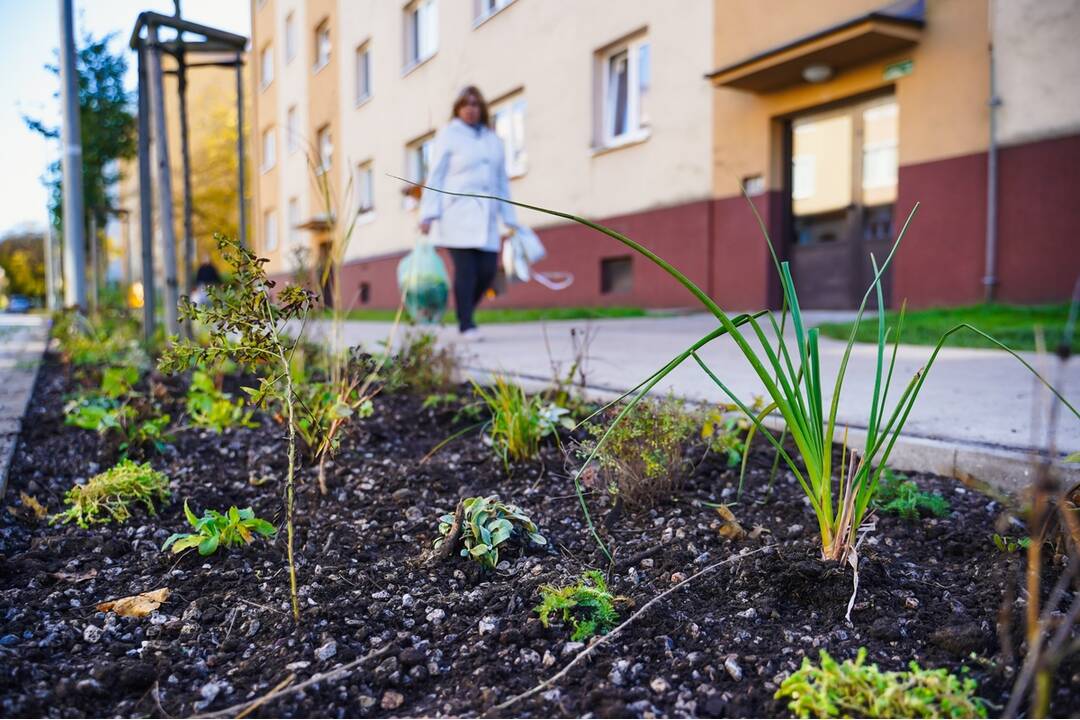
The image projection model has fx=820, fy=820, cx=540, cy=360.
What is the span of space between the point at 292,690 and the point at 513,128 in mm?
12387

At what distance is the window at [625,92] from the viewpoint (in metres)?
10.3

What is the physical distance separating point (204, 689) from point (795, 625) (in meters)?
A: 0.98

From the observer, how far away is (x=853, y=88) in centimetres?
778

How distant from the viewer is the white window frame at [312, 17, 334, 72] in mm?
18688

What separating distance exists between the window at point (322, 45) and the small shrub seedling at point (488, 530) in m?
18.9

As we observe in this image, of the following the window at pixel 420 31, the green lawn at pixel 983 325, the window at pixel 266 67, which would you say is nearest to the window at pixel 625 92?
the green lawn at pixel 983 325

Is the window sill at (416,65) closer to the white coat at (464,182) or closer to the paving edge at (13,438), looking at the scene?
the white coat at (464,182)

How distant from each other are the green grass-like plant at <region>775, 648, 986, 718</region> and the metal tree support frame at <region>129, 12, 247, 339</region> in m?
3.79

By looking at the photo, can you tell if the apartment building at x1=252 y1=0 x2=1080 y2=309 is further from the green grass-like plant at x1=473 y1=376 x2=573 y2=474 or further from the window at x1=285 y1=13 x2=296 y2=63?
the window at x1=285 y1=13 x2=296 y2=63

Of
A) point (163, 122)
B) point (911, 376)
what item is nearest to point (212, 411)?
point (163, 122)

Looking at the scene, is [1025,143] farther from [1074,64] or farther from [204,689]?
[204,689]

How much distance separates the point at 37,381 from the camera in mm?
4613

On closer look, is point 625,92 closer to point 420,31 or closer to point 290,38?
point 420,31

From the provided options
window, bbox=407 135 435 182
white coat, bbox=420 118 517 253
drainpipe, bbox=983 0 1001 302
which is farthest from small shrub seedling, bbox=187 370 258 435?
window, bbox=407 135 435 182
